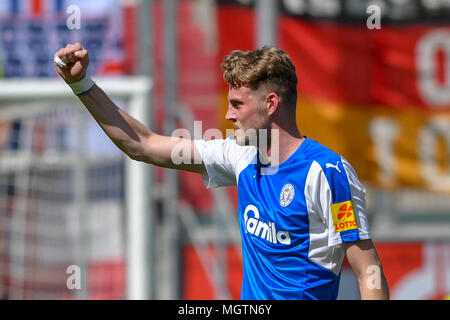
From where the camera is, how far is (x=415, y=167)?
6.83 metres

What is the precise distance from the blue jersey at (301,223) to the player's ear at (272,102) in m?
0.18

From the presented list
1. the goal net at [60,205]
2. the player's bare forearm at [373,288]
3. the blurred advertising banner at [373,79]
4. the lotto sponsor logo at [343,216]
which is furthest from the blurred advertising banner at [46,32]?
the player's bare forearm at [373,288]

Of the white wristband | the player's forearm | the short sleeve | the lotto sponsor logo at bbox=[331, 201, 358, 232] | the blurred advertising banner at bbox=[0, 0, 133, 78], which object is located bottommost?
the lotto sponsor logo at bbox=[331, 201, 358, 232]

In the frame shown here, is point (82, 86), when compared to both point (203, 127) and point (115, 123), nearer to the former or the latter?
point (115, 123)

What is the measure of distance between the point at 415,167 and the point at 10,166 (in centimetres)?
357

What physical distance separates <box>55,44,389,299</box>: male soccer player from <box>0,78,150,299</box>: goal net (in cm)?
327

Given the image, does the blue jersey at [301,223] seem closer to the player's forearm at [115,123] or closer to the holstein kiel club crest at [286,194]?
the holstein kiel club crest at [286,194]

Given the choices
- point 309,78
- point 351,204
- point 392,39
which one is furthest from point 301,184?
point 392,39

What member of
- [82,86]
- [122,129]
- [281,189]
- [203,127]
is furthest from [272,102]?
[203,127]

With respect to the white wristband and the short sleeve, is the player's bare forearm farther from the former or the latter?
the white wristband

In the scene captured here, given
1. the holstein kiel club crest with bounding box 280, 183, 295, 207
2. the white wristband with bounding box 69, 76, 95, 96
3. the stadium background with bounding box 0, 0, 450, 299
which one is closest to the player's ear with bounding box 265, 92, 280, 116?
the holstein kiel club crest with bounding box 280, 183, 295, 207

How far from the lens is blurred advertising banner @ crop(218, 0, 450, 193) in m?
6.65

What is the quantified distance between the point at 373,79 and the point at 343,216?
14.2ft

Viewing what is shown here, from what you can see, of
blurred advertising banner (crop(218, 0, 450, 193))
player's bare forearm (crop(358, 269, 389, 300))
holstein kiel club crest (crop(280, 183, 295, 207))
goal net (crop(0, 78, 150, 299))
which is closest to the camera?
player's bare forearm (crop(358, 269, 389, 300))
